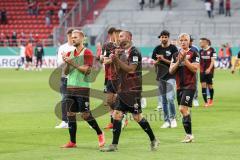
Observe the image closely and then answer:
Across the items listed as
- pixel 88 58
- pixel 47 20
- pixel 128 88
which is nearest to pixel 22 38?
pixel 47 20

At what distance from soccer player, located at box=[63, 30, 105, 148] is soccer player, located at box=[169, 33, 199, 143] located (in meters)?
1.70

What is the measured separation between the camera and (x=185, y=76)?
Result: 14203mm

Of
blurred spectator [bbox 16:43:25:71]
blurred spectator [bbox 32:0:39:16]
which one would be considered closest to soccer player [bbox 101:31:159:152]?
blurred spectator [bbox 16:43:25:71]

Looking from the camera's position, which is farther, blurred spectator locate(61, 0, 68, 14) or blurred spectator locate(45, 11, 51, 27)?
blurred spectator locate(45, 11, 51, 27)

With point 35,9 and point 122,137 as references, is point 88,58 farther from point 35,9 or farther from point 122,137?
point 35,9

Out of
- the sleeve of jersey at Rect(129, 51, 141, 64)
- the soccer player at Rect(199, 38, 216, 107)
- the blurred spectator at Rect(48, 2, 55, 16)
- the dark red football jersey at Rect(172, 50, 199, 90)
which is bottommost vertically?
the soccer player at Rect(199, 38, 216, 107)

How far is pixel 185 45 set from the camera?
13.9 metres

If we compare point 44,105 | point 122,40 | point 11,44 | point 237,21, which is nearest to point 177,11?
point 237,21

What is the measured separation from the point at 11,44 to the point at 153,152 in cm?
4679

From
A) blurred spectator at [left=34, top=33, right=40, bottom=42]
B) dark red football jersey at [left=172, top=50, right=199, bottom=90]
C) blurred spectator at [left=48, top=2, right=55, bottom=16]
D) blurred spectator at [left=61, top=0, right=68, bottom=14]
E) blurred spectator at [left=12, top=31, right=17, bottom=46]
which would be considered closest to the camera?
dark red football jersey at [left=172, top=50, right=199, bottom=90]

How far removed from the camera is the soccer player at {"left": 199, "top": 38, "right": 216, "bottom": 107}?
2291 cm

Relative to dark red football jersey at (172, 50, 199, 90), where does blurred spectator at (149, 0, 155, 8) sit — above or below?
above

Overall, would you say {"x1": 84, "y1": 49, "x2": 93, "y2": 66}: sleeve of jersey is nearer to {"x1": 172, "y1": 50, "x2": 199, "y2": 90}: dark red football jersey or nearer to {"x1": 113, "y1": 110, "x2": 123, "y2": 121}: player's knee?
{"x1": 113, "y1": 110, "x2": 123, "y2": 121}: player's knee

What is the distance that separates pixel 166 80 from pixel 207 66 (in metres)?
6.31
